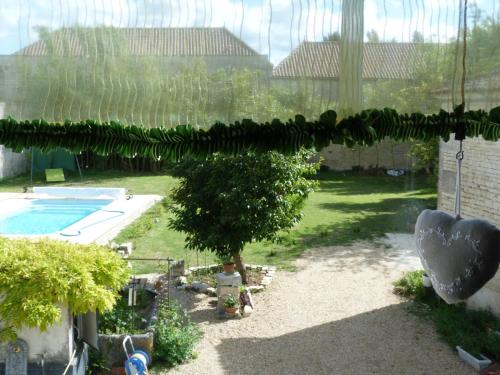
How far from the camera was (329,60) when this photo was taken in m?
1.22

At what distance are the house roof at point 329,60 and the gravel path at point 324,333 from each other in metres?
3.47

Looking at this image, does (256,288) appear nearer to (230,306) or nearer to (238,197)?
(230,306)

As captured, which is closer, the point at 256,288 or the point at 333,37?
the point at 333,37

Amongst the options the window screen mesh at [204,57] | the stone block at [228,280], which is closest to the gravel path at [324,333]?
the stone block at [228,280]

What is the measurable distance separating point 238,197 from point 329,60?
14.3 ft

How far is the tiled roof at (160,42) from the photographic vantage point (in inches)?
47.0

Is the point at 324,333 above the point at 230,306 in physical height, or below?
below

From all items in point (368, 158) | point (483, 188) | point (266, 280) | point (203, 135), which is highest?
point (203, 135)

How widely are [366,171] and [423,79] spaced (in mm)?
14116

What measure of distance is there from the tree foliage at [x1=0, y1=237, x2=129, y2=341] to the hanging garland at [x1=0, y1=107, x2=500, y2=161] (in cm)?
203

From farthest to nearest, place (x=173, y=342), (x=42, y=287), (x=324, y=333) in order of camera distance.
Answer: (x=324, y=333)
(x=173, y=342)
(x=42, y=287)

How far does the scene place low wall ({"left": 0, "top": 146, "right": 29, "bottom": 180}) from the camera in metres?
13.2

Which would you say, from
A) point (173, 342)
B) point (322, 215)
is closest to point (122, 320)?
point (173, 342)

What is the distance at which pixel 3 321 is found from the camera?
312 centimetres
